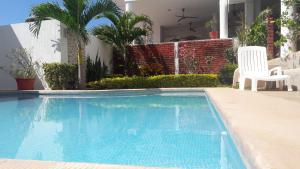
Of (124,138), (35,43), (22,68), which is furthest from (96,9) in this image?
(124,138)

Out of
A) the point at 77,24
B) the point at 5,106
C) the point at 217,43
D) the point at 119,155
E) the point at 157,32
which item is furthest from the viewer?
the point at 157,32

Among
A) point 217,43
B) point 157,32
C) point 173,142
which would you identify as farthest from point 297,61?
point 157,32

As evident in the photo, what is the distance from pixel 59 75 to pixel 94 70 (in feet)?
6.03

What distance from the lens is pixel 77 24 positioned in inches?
477

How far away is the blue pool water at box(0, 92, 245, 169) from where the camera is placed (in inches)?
136

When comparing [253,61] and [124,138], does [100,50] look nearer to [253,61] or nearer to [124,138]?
[253,61]

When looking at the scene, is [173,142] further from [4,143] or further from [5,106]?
[5,106]

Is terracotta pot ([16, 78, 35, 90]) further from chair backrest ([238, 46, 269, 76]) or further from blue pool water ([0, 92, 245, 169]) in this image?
chair backrest ([238, 46, 269, 76])

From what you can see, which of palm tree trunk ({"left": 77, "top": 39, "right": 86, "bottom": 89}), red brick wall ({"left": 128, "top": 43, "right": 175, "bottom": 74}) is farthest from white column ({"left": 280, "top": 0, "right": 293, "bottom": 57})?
palm tree trunk ({"left": 77, "top": 39, "right": 86, "bottom": 89})

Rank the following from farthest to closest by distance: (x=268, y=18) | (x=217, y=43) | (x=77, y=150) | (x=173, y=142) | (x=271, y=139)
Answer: (x=217, y=43), (x=268, y=18), (x=173, y=142), (x=77, y=150), (x=271, y=139)

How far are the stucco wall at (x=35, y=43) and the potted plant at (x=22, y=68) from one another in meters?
0.21

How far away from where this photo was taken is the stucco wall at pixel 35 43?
1320 centimetres

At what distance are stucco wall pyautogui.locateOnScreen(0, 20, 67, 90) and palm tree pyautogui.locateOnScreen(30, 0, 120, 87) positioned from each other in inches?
27.9

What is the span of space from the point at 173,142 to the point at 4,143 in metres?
2.41
